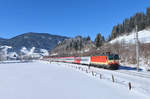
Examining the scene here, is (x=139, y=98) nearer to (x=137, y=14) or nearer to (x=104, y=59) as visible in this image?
(x=104, y=59)

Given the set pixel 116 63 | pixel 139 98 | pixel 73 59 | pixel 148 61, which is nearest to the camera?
pixel 139 98

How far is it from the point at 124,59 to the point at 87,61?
1204cm

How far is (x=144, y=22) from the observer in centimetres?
8938

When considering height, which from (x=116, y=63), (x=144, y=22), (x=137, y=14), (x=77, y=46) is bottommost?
(x=116, y=63)

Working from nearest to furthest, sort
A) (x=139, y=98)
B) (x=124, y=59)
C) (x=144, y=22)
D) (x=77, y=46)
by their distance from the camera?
(x=139, y=98), (x=124, y=59), (x=144, y=22), (x=77, y=46)

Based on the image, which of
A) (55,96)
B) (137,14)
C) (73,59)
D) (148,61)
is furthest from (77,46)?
(55,96)

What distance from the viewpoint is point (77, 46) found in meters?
103

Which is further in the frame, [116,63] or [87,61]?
[87,61]

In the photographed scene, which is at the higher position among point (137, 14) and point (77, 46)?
point (137, 14)

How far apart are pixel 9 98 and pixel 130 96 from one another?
10.2 metres

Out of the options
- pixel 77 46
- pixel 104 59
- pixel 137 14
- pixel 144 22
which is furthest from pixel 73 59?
pixel 137 14

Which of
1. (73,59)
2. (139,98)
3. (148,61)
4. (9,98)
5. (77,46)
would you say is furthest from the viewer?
(77,46)

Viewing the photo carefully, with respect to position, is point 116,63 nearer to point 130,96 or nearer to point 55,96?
point 130,96

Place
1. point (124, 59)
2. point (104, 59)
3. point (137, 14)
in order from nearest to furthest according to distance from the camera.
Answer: point (104, 59), point (124, 59), point (137, 14)
